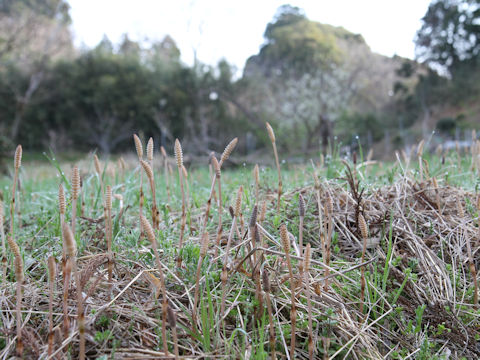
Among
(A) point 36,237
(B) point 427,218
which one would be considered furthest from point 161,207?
(B) point 427,218


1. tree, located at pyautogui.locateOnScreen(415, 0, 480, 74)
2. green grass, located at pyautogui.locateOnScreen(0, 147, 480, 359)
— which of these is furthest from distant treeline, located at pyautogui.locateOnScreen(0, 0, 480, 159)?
green grass, located at pyautogui.locateOnScreen(0, 147, 480, 359)

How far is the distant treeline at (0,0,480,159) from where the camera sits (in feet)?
66.6

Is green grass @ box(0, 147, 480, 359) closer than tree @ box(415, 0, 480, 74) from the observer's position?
Yes

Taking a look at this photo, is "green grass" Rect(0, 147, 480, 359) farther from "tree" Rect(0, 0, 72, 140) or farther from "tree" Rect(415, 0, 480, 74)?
"tree" Rect(415, 0, 480, 74)

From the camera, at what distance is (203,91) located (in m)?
22.2

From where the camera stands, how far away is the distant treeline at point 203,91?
20.3 metres

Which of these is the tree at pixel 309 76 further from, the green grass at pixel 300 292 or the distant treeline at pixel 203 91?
→ the green grass at pixel 300 292

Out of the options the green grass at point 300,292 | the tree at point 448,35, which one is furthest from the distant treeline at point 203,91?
the green grass at point 300,292

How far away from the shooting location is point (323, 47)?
28484 millimetres

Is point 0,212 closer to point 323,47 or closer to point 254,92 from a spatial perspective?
point 254,92

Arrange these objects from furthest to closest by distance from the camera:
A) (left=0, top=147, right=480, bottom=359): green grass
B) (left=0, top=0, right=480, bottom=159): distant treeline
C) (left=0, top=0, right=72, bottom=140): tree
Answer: (left=0, top=0, right=480, bottom=159): distant treeline
(left=0, top=0, right=72, bottom=140): tree
(left=0, top=147, right=480, bottom=359): green grass

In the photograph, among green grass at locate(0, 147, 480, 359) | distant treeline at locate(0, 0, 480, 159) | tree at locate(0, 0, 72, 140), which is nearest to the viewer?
green grass at locate(0, 147, 480, 359)

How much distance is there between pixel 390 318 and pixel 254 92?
23.0 meters

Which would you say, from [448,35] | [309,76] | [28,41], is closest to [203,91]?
[309,76]
